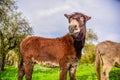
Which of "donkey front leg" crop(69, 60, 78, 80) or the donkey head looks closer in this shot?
the donkey head

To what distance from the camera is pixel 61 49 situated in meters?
10.5

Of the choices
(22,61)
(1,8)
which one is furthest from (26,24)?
(22,61)

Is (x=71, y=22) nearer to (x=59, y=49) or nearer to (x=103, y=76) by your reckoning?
(x=59, y=49)

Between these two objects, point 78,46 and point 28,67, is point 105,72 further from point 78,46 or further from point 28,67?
point 28,67

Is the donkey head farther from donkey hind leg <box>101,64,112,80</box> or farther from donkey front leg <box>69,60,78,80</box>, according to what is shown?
donkey hind leg <box>101,64,112,80</box>

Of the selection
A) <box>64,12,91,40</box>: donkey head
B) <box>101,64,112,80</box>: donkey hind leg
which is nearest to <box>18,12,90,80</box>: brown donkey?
<box>64,12,91,40</box>: donkey head

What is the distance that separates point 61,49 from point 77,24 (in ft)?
3.98

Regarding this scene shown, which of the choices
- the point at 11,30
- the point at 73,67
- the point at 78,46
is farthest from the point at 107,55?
the point at 11,30

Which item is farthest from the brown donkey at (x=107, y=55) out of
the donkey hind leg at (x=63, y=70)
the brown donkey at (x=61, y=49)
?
the donkey hind leg at (x=63, y=70)

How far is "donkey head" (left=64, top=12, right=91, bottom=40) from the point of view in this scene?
9.45m

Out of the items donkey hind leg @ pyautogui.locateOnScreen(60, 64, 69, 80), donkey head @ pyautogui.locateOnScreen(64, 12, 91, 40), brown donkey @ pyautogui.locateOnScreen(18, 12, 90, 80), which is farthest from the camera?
donkey hind leg @ pyautogui.locateOnScreen(60, 64, 69, 80)

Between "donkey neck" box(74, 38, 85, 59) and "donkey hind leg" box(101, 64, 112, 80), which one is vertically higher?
"donkey neck" box(74, 38, 85, 59)

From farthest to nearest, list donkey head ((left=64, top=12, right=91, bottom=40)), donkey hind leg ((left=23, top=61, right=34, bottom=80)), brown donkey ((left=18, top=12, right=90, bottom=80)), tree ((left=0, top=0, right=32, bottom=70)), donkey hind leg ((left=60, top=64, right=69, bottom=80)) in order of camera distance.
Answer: tree ((left=0, top=0, right=32, bottom=70)), donkey hind leg ((left=23, top=61, right=34, bottom=80)), donkey hind leg ((left=60, top=64, right=69, bottom=80)), brown donkey ((left=18, top=12, right=90, bottom=80)), donkey head ((left=64, top=12, right=91, bottom=40))

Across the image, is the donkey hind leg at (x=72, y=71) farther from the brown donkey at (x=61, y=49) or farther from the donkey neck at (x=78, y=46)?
the donkey neck at (x=78, y=46)
